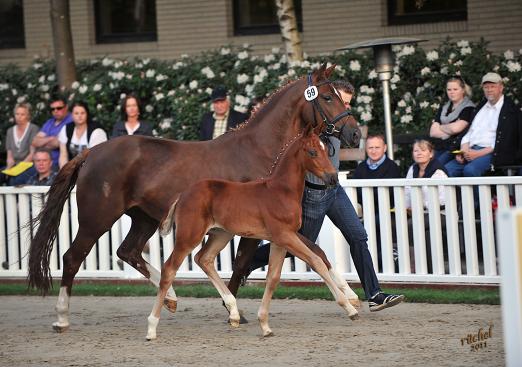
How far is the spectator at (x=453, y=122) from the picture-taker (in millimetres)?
12242

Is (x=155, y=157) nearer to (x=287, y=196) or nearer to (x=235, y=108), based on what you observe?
(x=287, y=196)

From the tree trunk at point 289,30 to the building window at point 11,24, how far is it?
5.93 metres

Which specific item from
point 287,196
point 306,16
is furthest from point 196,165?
point 306,16

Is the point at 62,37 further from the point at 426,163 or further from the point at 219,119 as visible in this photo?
the point at 426,163

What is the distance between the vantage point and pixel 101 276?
39.1ft

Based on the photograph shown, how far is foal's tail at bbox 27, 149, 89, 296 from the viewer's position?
9539 mm

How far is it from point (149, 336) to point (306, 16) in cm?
894

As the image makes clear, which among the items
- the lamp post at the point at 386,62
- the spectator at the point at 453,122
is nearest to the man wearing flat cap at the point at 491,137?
the spectator at the point at 453,122

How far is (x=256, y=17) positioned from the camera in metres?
17.2

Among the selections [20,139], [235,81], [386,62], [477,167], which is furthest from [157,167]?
[235,81]

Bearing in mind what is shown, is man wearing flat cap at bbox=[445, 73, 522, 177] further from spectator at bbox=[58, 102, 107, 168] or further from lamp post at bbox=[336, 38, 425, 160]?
spectator at bbox=[58, 102, 107, 168]

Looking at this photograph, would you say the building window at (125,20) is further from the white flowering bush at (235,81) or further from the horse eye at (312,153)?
the horse eye at (312,153)

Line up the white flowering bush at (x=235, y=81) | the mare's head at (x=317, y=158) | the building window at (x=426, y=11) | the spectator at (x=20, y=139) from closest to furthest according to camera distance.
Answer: the mare's head at (x=317, y=158)
the white flowering bush at (x=235, y=81)
the spectator at (x=20, y=139)
the building window at (x=426, y=11)

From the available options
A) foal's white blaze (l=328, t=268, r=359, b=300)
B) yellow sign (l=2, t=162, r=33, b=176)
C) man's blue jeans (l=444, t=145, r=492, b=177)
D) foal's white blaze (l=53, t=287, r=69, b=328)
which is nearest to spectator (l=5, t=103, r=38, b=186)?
yellow sign (l=2, t=162, r=33, b=176)
